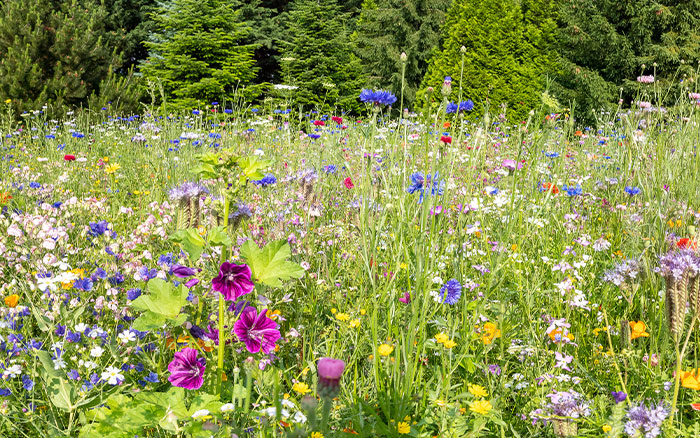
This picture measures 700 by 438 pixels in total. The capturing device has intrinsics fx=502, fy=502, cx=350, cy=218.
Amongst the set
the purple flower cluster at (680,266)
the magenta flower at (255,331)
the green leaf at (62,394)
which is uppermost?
the purple flower cluster at (680,266)

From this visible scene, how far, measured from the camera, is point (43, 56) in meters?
8.41

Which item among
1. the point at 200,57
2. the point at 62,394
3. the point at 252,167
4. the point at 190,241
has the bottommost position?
the point at 62,394

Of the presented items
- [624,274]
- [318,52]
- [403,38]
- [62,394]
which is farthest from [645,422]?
[403,38]

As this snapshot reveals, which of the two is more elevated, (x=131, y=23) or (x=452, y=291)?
(x=131, y=23)

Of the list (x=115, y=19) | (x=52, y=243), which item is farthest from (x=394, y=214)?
(x=115, y=19)

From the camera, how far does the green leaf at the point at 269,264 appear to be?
1108 mm

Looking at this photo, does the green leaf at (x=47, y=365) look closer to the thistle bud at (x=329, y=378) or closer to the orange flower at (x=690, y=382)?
the thistle bud at (x=329, y=378)

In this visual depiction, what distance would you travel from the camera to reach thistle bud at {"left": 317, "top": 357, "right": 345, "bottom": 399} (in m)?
0.59

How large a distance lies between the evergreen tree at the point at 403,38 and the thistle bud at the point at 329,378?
13354 mm

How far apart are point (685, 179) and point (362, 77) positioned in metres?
11.7

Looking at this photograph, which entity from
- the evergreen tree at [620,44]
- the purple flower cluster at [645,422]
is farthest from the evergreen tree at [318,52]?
the purple flower cluster at [645,422]

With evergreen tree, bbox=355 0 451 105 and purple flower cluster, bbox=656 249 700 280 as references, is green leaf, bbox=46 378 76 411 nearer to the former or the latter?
purple flower cluster, bbox=656 249 700 280

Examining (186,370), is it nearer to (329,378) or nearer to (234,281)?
(234,281)

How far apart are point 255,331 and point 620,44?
12.8 metres
